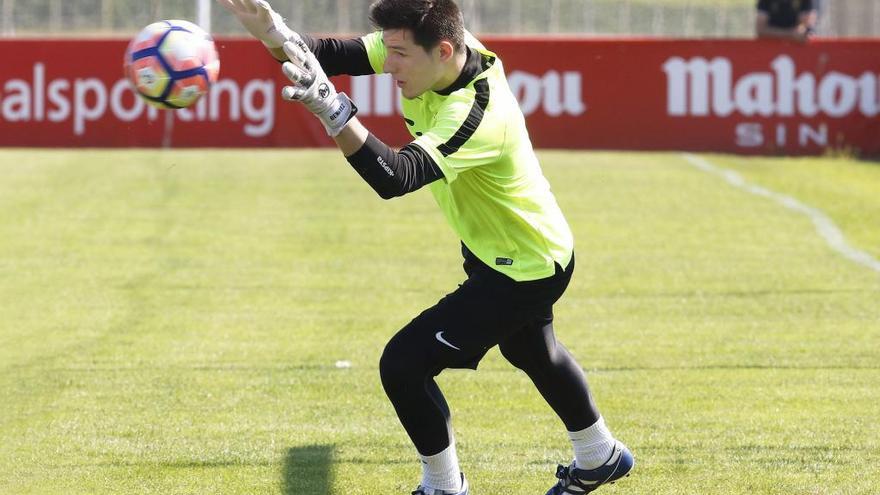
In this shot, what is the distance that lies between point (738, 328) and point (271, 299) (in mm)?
3805

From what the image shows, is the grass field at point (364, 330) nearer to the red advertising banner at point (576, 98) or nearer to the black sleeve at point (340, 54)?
the red advertising banner at point (576, 98)

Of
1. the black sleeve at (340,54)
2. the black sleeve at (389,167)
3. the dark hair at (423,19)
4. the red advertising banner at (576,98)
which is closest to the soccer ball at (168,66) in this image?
the black sleeve at (340,54)

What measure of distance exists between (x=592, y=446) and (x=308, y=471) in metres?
1.45

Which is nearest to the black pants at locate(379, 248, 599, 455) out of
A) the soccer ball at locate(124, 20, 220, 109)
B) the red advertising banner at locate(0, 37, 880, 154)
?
the soccer ball at locate(124, 20, 220, 109)

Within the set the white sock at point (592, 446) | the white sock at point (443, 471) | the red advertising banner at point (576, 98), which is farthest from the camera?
the red advertising banner at point (576, 98)

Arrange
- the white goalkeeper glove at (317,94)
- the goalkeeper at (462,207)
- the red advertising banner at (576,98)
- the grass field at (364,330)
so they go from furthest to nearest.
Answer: the red advertising banner at (576,98), the grass field at (364,330), the goalkeeper at (462,207), the white goalkeeper glove at (317,94)

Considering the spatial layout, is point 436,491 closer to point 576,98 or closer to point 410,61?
point 410,61

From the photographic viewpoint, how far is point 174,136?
1948 cm

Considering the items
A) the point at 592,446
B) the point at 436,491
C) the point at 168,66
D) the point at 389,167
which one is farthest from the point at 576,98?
the point at 389,167

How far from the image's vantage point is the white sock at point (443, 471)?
5.82 metres

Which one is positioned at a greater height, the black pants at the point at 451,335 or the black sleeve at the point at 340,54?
the black sleeve at the point at 340,54

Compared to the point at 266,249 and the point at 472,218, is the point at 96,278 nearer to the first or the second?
the point at 266,249

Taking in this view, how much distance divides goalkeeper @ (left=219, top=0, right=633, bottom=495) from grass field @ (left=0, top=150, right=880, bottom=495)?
0.64 m

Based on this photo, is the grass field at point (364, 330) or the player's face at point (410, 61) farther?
the grass field at point (364, 330)
